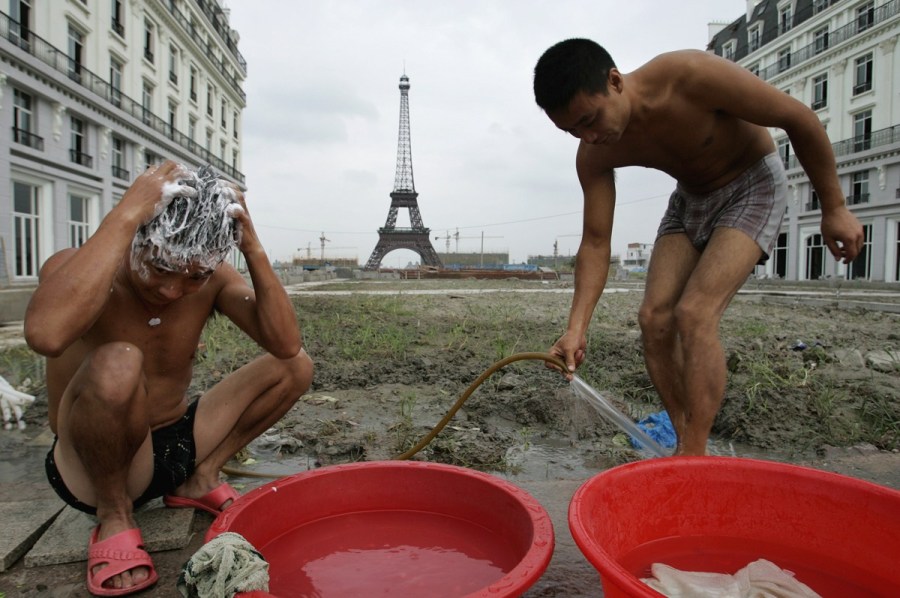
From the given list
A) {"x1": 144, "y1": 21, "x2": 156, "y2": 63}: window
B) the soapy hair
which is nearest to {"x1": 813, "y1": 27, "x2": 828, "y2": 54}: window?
{"x1": 144, "y1": 21, "x2": 156, "y2": 63}: window

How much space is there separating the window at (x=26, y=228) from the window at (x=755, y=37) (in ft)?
112

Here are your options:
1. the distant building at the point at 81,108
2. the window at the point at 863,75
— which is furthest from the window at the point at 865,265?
the distant building at the point at 81,108

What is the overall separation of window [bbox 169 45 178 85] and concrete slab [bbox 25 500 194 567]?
26662mm

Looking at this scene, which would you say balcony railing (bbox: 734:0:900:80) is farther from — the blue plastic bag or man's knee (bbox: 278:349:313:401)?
man's knee (bbox: 278:349:313:401)

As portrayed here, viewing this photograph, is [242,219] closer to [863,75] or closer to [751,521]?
[751,521]

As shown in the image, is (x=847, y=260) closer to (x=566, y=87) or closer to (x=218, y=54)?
(x=566, y=87)

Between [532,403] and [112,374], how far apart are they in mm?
2313

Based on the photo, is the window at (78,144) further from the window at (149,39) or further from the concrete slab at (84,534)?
the concrete slab at (84,534)

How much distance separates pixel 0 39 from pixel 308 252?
61.8 m

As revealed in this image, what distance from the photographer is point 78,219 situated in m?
17.4

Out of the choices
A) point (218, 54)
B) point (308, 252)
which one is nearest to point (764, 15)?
point (218, 54)

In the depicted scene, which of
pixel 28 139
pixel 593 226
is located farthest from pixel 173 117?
pixel 593 226

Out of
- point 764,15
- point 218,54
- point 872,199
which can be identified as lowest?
point 872,199

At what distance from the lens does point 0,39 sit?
12.8 metres
